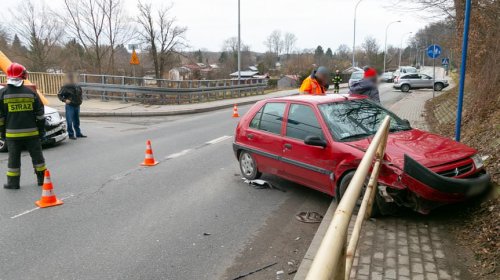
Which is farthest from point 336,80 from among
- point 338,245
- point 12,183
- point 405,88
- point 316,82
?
point 338,245

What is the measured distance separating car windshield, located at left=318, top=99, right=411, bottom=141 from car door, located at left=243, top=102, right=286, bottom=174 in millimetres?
797

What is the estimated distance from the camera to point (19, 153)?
6.66 m

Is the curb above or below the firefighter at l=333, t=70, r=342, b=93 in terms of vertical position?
below

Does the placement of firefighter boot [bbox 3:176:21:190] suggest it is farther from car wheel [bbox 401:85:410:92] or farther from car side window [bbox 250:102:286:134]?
car wheel [bbox 401:85:410:92]

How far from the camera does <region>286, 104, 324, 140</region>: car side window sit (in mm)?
5574

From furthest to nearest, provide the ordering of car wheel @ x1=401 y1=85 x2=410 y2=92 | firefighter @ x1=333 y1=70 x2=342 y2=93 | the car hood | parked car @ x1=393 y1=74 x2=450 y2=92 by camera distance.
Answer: parked car @ x1=393 y1=74 x2=450 y2=92, car wheel @ x1=401 y1=85 x2=410 y2=92, firefighter @ x1=333 y1=70 x2=342 y2=93, the car hood

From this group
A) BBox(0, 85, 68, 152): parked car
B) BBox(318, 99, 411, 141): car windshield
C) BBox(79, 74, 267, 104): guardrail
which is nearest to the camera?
BBox(318, 99, 411, 141): car windshield

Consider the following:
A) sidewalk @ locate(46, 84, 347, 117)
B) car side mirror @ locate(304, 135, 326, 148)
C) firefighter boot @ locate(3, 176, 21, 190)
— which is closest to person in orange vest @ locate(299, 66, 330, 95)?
car side mirror @ locate(304, 135, 326, 148)

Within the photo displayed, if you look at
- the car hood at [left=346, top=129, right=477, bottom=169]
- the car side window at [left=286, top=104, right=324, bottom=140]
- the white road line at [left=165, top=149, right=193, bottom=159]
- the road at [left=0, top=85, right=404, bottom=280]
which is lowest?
the road at [left=0, top=85, right=404, bottom=280]

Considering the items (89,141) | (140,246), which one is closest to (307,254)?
(140,246)

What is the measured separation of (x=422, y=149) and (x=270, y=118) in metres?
2.44

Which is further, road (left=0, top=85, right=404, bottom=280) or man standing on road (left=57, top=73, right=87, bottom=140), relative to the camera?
man standing on road (left=57, top=73, right=87, bottom=140)

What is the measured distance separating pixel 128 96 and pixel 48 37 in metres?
28.5

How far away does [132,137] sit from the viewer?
1172cm
